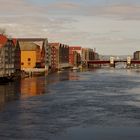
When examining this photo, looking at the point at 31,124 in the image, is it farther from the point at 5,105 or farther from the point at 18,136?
the point at 5,105

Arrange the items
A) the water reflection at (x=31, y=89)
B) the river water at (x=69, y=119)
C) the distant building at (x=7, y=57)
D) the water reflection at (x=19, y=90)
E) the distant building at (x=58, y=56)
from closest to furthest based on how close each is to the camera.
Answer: the river water at (x=69, y=119) → the water reflection at (x=19, y=90) → the water reflection at (x=31, y=89) → the distant building at (x=7, y=57) → the distant building at (x=58, y=56)

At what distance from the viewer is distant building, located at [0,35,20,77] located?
293ft

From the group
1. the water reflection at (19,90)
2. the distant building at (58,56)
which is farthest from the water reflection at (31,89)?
the distant building at (58,56)

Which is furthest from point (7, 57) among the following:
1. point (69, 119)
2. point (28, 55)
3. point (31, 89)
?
point (69, 119)

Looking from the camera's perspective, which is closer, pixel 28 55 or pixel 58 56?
pixel 28 55

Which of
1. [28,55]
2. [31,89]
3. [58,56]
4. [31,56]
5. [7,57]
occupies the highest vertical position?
[58,56]

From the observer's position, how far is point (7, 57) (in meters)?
94.9

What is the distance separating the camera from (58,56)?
7047 inches

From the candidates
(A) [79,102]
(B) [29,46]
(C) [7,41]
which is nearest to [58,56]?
(B) [29,46]

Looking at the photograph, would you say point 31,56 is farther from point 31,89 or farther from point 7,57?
point 31,89

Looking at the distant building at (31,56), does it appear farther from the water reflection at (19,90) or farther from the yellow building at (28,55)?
the water reflection at (19,90)

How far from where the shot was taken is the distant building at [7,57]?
89.2 meters

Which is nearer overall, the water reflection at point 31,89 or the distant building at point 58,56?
the water reflection at point 31,89

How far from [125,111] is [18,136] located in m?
13.9
